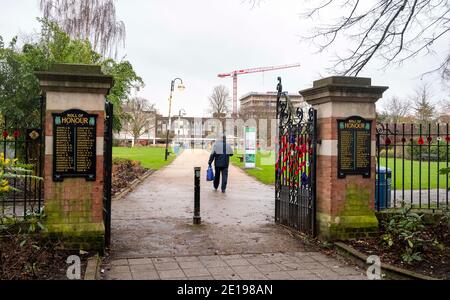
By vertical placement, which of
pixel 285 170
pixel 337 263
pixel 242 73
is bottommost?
pixel 337 263

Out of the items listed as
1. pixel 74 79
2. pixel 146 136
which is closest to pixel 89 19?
pixel 74 79

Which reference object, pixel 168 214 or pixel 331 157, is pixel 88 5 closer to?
pixel 168 214

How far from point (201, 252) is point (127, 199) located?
6.44m

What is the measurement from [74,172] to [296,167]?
12.8 feet

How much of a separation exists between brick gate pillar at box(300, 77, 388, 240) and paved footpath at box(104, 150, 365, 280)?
28.3 inches

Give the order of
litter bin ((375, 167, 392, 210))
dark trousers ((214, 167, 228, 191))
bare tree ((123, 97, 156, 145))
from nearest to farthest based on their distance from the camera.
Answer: litter bin ((375, 167, 392, 210)) < dark trousers ((214, 167, 228, 191)) < bare tree ((123, 97, 156, 145))

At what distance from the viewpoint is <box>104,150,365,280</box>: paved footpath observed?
5.50 metres

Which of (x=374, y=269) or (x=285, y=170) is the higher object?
(x=285, y=170)

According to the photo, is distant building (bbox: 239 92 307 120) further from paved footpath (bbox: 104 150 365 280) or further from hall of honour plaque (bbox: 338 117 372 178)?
hall of honour plaque (bbox: 338 117 372 178)

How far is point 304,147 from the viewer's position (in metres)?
7.71

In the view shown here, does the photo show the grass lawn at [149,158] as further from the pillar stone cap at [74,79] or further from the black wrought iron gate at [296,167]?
the pillar stone cap at [74,79]

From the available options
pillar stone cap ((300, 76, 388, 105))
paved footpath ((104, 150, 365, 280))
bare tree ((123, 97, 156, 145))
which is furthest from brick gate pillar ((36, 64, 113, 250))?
bare tree ((123, 97, 156, 145))

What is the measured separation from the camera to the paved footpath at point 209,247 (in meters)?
5.50

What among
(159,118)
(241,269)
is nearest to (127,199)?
(241,269)
